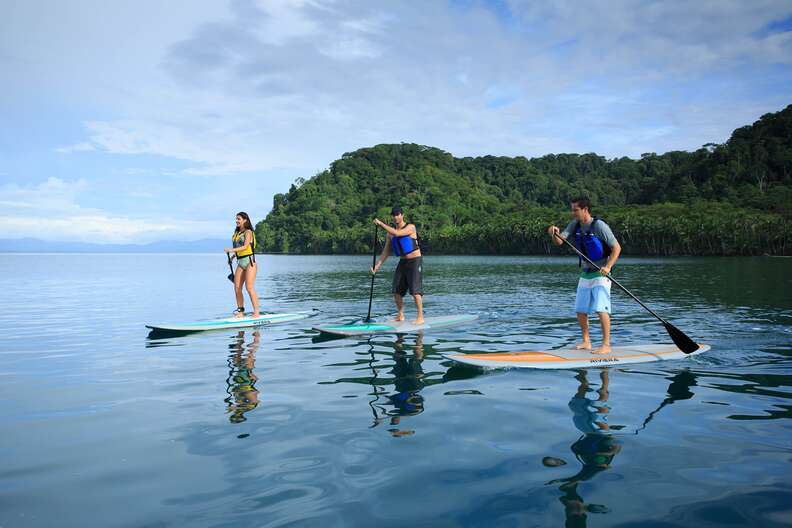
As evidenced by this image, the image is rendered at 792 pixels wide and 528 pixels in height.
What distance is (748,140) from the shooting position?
457ft

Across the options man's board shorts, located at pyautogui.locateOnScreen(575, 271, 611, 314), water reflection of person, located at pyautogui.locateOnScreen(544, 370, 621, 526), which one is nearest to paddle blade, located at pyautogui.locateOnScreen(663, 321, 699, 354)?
man's board shorts, located at pyautogui.locateOnScreen(575, 271, 611, 314)

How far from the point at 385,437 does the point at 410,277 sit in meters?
7.68

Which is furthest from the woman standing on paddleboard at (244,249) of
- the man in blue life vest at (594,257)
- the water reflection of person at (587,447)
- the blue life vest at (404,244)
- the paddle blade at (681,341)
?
the paddle blade at (681,341)

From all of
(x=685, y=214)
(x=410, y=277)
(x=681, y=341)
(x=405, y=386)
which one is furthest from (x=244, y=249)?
(x=685, y=214)

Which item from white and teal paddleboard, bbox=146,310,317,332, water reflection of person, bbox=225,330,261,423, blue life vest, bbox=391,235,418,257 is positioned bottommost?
water reflection of person, bbox=225,330,261,423

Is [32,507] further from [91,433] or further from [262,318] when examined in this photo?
[262,318]

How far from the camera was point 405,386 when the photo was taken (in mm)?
8289

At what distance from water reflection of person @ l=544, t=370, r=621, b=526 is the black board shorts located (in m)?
5.81

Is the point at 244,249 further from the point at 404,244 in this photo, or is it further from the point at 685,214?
the point at 685,214

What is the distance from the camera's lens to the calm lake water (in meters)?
4.39

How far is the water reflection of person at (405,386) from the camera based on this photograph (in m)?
6.85

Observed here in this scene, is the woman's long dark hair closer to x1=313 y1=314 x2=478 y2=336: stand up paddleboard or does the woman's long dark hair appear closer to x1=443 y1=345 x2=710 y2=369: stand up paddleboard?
x1=313 y1=314 x2=478 y2=336: stand up paddleboard

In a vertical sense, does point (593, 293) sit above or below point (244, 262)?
below

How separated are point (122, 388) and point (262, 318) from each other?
669 cm
